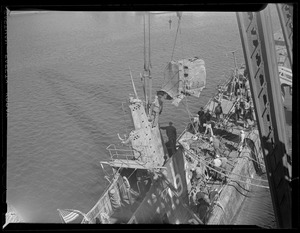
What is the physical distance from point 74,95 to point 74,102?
120 cm

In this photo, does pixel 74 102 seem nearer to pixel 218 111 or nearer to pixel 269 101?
pixel 218 111

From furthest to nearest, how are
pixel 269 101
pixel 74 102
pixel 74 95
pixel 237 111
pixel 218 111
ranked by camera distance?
pixel 74 95
pixel 74 102
pixel 218 111
pixel 237 111
pixel 269 101

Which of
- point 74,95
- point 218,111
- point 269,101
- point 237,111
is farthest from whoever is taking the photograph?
point 74,95

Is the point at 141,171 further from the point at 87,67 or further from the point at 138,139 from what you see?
the point at 87,67

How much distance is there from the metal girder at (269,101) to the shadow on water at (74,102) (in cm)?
1247

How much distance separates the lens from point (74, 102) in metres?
20.1

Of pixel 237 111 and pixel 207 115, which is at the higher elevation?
pixel 237 111

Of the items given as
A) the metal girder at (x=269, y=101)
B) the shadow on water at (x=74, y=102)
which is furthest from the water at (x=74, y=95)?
the metal girder at (x=269, y=101)

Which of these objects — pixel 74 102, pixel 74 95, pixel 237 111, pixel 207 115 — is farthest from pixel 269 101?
pixel 74 95

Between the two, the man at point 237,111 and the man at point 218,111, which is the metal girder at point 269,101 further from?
the man at point 218,111

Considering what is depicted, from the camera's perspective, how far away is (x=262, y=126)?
4.01m
